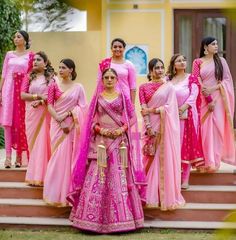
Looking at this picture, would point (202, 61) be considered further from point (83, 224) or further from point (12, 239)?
point (12, 239)

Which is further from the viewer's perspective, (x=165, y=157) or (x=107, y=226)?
(x=165, y=157)

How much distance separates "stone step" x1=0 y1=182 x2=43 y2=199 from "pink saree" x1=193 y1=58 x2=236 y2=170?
1659 mm

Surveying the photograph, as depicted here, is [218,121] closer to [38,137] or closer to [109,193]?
[109,193]

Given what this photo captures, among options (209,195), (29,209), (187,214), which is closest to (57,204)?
(29,209)

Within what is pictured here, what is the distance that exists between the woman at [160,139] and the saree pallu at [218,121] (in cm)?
65

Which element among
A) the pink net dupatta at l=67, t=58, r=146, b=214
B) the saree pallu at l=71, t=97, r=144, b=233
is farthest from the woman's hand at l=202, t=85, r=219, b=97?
the saree pallu at l=71, t=97, r=144, b=233

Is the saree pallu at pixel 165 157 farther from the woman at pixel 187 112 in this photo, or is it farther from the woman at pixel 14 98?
the woman at pixel 14 98

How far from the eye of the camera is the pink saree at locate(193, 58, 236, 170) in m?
6.50

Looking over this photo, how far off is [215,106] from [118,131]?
138cm

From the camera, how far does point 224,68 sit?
650cm

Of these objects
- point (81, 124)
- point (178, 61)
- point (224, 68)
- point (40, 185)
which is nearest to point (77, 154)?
point (81, 124)

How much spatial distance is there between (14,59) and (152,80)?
149 centimetres

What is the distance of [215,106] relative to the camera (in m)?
6.68

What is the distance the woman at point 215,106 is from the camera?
6477mm
